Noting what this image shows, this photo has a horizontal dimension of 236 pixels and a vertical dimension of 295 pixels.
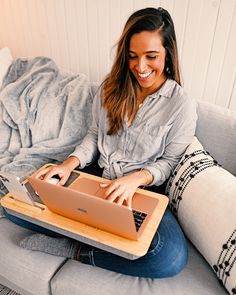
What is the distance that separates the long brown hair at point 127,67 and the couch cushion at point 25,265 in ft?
1.76

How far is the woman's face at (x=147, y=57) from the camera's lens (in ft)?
3.02

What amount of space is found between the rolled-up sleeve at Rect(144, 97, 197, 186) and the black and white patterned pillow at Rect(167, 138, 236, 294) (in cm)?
3

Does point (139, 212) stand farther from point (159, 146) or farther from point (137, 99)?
point (137, 99)

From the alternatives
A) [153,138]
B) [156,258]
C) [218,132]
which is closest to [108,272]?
[156,258]

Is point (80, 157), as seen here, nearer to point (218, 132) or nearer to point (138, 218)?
point (138, 218)

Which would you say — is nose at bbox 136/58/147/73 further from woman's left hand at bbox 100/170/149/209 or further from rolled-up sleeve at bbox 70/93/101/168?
woman's left hand at bbox 100/170/149/209

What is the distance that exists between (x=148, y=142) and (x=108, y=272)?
0.48 m

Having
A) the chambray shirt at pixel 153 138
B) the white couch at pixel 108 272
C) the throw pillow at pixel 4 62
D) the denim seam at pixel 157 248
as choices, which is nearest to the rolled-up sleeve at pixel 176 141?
the chambray shirt at pixel 153 138

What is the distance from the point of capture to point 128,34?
95cm

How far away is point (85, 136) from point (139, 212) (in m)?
0.55

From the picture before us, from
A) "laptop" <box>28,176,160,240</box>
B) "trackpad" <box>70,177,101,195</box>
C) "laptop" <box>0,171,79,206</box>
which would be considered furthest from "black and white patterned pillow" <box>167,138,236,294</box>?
"laptop" <box>0,171,79,206</box>

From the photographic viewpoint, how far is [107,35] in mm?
1415

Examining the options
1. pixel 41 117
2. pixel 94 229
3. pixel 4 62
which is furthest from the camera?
pixel 4 62

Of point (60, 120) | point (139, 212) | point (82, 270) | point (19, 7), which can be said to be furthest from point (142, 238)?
point (19, 7)
